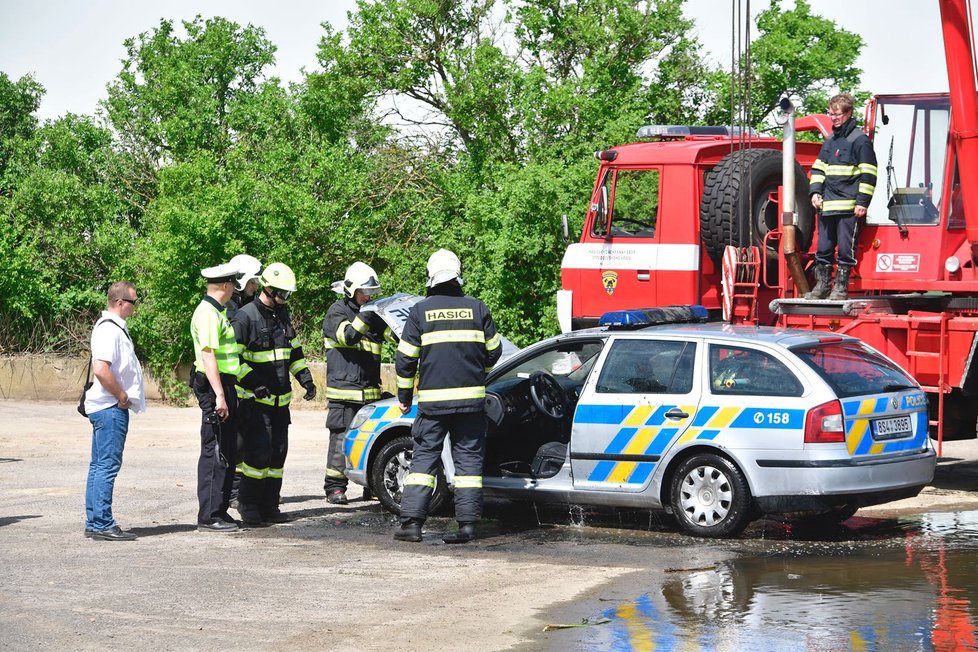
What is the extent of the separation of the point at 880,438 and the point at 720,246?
4.45 metres

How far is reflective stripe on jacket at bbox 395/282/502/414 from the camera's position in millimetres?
9188

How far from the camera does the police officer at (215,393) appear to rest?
372 inches

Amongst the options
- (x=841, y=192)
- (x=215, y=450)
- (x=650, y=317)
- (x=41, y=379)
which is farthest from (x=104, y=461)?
(x=41, y=379)

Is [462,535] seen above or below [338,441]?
below

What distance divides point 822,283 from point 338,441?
449 centimetres

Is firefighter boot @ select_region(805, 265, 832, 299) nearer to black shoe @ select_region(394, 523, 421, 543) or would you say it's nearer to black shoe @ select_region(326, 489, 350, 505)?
black shoe @ select_region(326, 489, 350, 505)

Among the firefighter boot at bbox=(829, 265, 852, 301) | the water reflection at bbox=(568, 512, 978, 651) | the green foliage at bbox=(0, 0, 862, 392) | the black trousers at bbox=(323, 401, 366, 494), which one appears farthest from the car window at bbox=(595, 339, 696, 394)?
the green foliage at bbox=(0, 0, 862, 392)

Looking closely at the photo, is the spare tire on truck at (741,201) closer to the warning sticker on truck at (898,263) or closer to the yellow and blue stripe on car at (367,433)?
the warning sticker on truck at (898,263)

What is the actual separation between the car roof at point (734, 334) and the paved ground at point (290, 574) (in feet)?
4.65

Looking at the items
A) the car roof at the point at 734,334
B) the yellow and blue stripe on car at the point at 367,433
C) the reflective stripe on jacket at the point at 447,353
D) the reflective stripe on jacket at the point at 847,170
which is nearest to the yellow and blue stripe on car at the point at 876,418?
the car roof at the point at 734,334

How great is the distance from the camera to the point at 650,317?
994cm

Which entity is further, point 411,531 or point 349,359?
point 349,359

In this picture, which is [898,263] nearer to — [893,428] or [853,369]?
[853,369]

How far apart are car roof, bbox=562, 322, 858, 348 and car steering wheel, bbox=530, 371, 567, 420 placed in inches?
15.6
